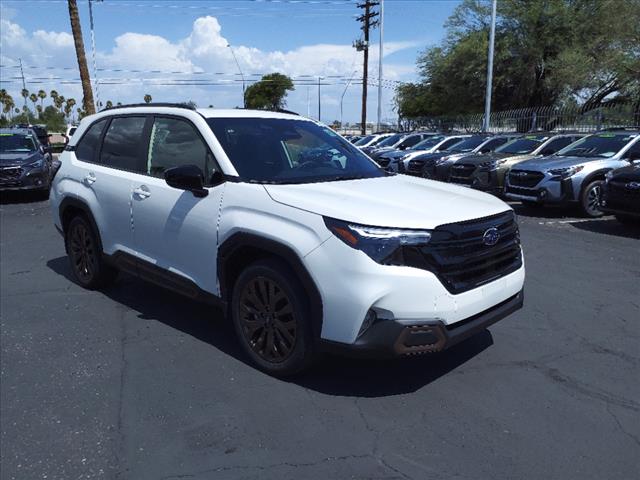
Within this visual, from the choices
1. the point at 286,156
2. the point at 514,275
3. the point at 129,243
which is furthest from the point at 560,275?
the point at 129,243

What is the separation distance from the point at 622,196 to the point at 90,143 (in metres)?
7.95

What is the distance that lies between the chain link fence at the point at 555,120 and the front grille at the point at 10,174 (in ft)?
62.1

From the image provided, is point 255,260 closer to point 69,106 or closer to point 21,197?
point 21,197

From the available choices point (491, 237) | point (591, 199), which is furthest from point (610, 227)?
point (491, 237)

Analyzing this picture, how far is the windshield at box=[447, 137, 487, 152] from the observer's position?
16797mm

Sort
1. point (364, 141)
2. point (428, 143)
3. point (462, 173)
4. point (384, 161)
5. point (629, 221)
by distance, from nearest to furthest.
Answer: point (629, 221)
point (462, 173)
point (384, 161)
point (428, 143)
point (364, 141)

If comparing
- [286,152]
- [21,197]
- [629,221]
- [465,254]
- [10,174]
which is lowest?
[21,197]

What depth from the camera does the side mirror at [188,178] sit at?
391 centimetres

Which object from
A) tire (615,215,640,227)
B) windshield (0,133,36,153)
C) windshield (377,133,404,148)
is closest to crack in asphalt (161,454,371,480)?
tire (615,215,640,227)

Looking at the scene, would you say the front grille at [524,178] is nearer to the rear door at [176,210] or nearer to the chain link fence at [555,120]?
the rear door at [176,210]

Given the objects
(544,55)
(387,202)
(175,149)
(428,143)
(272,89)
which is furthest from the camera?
(272,89)

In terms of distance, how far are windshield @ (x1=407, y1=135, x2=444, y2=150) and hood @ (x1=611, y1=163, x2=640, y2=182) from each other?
10.0 meters

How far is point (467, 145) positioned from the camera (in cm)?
1705

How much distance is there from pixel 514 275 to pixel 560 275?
301 centimetres
